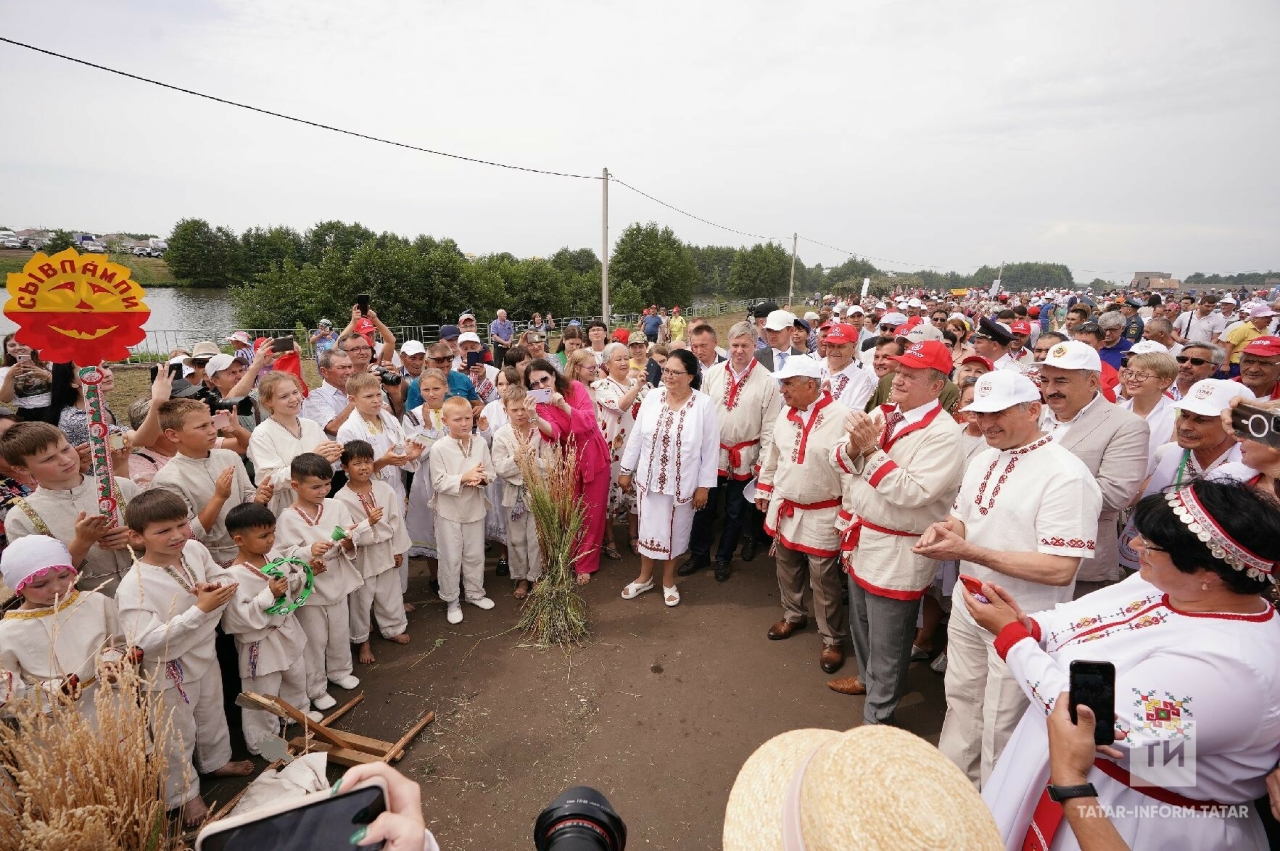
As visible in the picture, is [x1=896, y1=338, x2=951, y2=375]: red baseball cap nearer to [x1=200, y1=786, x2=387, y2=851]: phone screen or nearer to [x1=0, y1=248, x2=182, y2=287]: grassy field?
[x1=200, y1=786, x2=387, y2=851]: phone screen

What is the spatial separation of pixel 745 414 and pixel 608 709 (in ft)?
8.82

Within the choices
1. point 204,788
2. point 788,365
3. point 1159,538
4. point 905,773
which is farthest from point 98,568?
point 1159,538

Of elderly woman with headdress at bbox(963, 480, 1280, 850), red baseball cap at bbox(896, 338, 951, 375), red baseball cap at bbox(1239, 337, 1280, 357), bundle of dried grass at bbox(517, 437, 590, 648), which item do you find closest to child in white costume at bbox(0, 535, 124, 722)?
bundle of dried grass at bbox(517, 437, 590, 648)

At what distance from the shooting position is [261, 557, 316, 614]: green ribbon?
3.19 metres

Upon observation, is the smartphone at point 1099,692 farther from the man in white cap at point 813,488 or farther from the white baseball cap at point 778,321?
the white baseball cap at point 778,321

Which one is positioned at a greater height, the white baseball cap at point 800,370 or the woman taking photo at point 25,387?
Result: the white baseball cap at point 800,370

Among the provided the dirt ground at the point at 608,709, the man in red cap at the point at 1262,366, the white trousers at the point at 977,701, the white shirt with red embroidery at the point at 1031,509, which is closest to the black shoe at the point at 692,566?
the dirt ground at the point at 608,709

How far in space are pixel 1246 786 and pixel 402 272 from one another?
2509 centimetres

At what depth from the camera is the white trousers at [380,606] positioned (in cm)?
415

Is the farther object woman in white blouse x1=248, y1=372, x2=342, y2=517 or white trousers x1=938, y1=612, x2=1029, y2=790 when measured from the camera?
woman in white blouse x1=248, y1=372, x2=342, y2=517

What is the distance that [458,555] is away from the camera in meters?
4.74

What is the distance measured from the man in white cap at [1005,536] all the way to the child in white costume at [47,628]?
143 inches

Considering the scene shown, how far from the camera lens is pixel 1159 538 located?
5.25 feet

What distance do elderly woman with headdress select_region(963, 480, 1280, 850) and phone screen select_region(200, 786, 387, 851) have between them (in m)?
1.67
